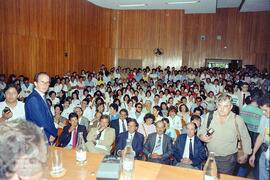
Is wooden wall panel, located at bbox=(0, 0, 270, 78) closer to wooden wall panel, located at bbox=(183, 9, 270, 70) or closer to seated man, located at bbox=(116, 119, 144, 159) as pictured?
wooden wall panel, located at bbox=(183, 9, 270, 70)

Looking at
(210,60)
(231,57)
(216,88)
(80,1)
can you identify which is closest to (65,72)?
(80,1)

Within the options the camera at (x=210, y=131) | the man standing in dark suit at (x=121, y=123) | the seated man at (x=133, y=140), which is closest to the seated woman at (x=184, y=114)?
the man standing in dark suit at (x=121, y=123)

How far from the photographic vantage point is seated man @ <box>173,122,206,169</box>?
152 inches

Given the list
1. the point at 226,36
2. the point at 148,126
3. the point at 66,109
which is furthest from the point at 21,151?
the point at 226,36

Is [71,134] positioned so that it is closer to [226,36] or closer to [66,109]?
[66,109]

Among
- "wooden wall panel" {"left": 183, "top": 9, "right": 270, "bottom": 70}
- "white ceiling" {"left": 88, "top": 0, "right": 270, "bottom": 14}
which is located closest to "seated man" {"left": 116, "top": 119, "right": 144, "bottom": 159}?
"white ceiling" {"left": 88, "top": 0, "right": 270, "bottom": 14}

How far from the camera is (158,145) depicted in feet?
14.0

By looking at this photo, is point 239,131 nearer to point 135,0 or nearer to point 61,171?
point 61,171

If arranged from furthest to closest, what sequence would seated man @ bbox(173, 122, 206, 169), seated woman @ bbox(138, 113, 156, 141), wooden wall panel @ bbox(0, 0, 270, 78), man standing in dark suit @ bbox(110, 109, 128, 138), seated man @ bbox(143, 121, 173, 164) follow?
wooden wall panel @ bbox(0, 0, 270, 78) → man standing in dark suit @ bbox(110, 109, 128, 138) → seated woman @ bbox(138, 113, 156, 141) → seated man @ bbox(143, 121, 173, 164) → seated man @ bbox(173, 122, 206, 169)

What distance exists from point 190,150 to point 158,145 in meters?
0.60

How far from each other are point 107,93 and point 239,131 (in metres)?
5.52

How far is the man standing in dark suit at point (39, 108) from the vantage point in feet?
10.5

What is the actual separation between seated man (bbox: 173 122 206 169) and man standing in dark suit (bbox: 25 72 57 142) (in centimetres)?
205

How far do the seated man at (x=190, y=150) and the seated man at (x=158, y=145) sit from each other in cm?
17
